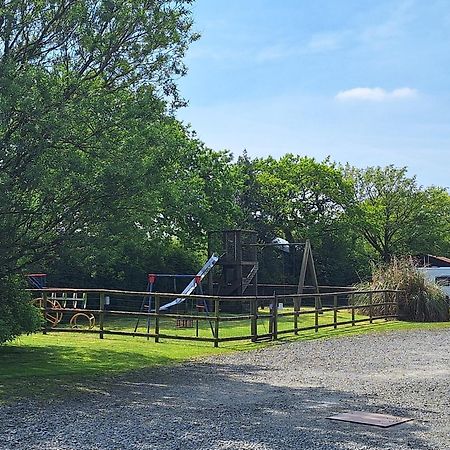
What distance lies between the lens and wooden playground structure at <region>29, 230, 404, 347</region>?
16203mm

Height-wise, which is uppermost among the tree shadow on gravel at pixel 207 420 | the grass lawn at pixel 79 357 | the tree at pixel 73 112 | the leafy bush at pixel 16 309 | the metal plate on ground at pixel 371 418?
the tree at pixel 73 112

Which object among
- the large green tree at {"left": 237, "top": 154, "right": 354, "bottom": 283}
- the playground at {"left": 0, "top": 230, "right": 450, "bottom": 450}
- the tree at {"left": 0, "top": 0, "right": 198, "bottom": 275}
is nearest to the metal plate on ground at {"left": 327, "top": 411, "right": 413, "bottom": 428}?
the playground at {"left": 0, "top": 230, "right": 450, "bottom": 450}

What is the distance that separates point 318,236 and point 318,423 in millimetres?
31108

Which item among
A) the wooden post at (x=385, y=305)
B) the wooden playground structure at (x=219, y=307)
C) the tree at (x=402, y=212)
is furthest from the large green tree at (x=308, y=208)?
the wooden post at (x=385, y=305)

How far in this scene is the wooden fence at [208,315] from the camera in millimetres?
15688

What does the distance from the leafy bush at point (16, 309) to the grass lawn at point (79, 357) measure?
19.1 inches

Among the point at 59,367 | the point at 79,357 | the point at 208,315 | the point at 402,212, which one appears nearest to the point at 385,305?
the point at 208,315

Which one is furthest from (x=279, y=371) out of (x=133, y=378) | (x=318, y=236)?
(x=318, y=236)

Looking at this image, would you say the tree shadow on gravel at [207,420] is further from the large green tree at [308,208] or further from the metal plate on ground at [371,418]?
the large green tree at [308,208]

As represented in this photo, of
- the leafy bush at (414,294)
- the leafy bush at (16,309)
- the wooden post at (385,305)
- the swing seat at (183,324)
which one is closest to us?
the leafy bush at (16,309)

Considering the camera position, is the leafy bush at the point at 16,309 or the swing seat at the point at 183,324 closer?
the leafy bush at the point at 16,309

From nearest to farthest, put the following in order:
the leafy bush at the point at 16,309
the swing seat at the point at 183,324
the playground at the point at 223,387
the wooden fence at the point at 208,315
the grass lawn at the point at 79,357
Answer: the playground at the point at 223,387 < the grass lawn at the point at 79,357 < the leafy bush at the point at 16,309 < the wooden fence at the point at 208,315 < the swing seat at the point at 183,324

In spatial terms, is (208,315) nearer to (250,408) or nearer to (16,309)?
(16,309)

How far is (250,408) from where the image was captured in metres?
7.99
